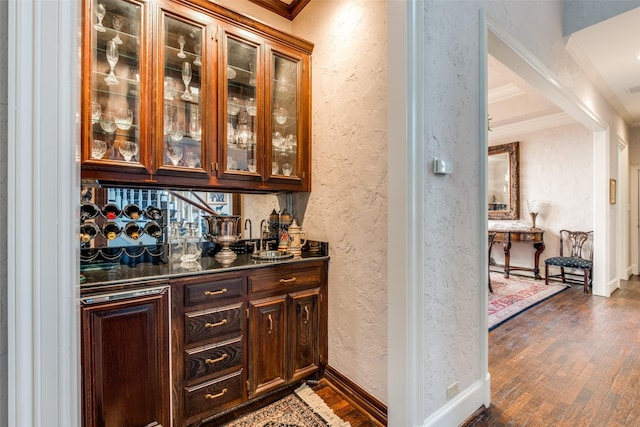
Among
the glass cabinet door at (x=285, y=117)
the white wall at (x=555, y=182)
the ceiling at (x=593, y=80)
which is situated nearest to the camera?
the glass cabinet door at (x=285, y=117)

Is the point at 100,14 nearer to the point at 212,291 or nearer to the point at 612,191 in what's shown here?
the point at 212,291

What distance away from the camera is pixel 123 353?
1.43m

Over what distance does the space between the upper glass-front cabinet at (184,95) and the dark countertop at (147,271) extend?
61cm

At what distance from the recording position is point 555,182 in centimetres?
524

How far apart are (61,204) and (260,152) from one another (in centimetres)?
158

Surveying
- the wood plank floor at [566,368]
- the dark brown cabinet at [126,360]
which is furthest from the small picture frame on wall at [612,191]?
the dark brown cabinet at [126,360]

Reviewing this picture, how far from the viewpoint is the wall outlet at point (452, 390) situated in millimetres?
1660

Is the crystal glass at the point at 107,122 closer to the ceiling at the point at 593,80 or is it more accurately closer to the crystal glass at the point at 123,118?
the crystal glass at the point at 123,118

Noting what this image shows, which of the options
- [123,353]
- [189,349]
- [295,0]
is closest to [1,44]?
[123,353]

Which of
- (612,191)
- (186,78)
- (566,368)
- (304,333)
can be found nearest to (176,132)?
(186,78)

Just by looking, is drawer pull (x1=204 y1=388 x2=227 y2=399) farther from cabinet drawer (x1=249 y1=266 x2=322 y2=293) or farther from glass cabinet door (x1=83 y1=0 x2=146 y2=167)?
glass cabinet door (x1=83 y1=0 x2=146 y2=167)

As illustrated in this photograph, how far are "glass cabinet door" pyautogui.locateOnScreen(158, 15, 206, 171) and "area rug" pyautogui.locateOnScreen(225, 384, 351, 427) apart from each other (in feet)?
5.09

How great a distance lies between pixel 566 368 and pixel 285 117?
2.94 m

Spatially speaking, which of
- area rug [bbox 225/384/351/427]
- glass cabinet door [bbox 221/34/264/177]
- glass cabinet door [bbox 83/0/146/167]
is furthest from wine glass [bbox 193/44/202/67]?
area rug [bbox 225/384/351/427]
